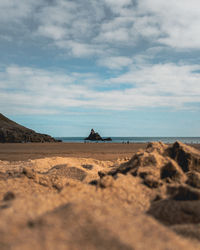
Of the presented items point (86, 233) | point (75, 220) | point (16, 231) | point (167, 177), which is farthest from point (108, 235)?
point (167, 177)

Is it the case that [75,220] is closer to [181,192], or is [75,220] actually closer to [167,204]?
[167,204]

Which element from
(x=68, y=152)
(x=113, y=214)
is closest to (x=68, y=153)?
(x=68, y=152)

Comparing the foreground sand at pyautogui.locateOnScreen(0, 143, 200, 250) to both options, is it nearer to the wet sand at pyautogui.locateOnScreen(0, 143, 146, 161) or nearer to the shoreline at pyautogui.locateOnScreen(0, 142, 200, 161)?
the shoreline at pyautogui.locateOnScreen(0, 142, 200, 161)

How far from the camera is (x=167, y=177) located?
3.07 metres

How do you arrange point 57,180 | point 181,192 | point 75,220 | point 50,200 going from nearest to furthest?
1. point 75,220
2. point 50,200
3. point 181,192
4. point 57,180

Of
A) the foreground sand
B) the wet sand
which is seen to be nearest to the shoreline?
the wet sand

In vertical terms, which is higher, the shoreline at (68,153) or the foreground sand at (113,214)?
the foreground sand at (113,214)

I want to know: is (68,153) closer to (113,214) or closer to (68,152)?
(68,152)

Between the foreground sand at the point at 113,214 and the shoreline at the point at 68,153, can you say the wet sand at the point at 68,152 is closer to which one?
the shoreline at the point at 68,153

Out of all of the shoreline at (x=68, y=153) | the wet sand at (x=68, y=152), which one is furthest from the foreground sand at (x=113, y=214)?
the wet sand at (x=68, y=152)

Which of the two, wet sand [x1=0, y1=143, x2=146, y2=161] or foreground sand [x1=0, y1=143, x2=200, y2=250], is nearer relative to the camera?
foreground sand [x1=0, y1=143, x2=200, y2=250]

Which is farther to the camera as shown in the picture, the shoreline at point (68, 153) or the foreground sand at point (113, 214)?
the shoreline at point (68, 153)

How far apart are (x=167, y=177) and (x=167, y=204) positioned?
2.75 feet

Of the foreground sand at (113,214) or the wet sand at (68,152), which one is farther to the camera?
the wet sand at (68,152)
